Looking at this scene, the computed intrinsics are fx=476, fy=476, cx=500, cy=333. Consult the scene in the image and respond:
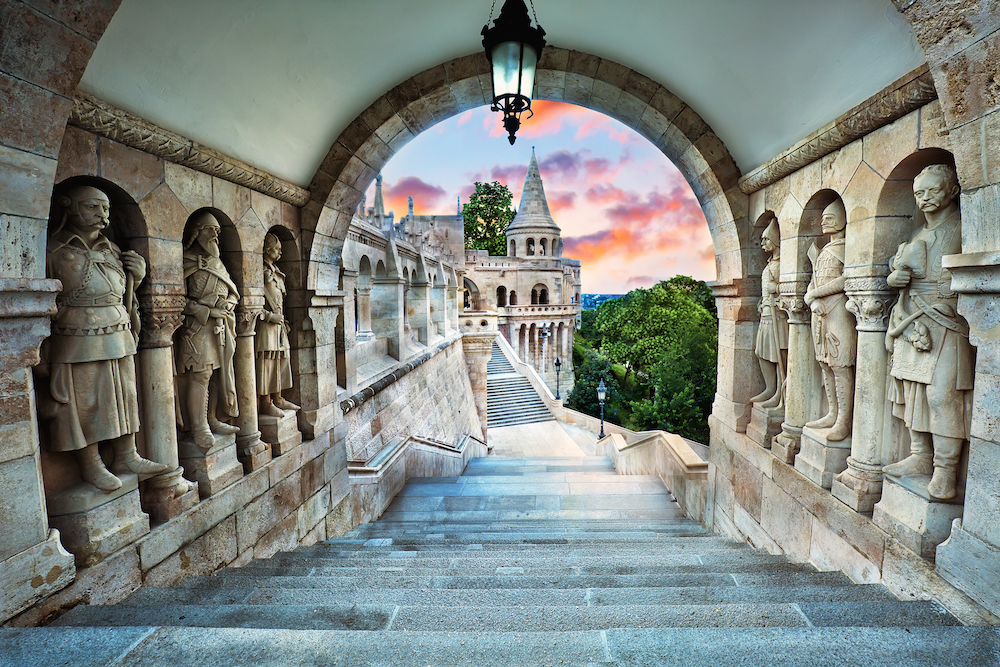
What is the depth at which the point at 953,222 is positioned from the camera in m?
2.22

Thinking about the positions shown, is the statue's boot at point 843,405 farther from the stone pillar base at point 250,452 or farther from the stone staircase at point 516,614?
the stone pillar base at point 250,452

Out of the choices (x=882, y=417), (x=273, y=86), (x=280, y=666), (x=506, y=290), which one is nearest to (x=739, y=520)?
(x=882, y=417)

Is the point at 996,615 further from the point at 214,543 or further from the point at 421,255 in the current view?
the point at 421,255

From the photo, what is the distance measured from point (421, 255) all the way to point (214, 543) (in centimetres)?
929

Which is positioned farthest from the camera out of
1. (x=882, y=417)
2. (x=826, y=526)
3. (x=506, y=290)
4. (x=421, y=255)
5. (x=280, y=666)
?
(x=506, y=290)

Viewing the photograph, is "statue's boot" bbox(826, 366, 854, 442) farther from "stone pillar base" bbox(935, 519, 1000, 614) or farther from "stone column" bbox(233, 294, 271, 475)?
"stone column" bbox(233, 294, 271, 475)

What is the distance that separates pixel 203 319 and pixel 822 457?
13.0 ft

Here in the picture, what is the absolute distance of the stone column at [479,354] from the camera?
16000 millimetres

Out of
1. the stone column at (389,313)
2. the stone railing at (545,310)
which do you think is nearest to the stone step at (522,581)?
the stone column at (389,313)

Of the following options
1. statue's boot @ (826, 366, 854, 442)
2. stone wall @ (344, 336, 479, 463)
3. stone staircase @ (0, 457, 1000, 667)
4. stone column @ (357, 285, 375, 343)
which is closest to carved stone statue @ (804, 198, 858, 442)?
statue's boot @ (826, 366, 854, 442)

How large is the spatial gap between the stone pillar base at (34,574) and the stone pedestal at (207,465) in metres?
0.88

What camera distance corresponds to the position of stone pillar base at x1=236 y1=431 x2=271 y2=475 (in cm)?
337

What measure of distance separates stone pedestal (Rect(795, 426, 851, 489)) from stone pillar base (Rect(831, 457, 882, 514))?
8.0 inches

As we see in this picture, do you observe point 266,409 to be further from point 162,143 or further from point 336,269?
point 162,143
